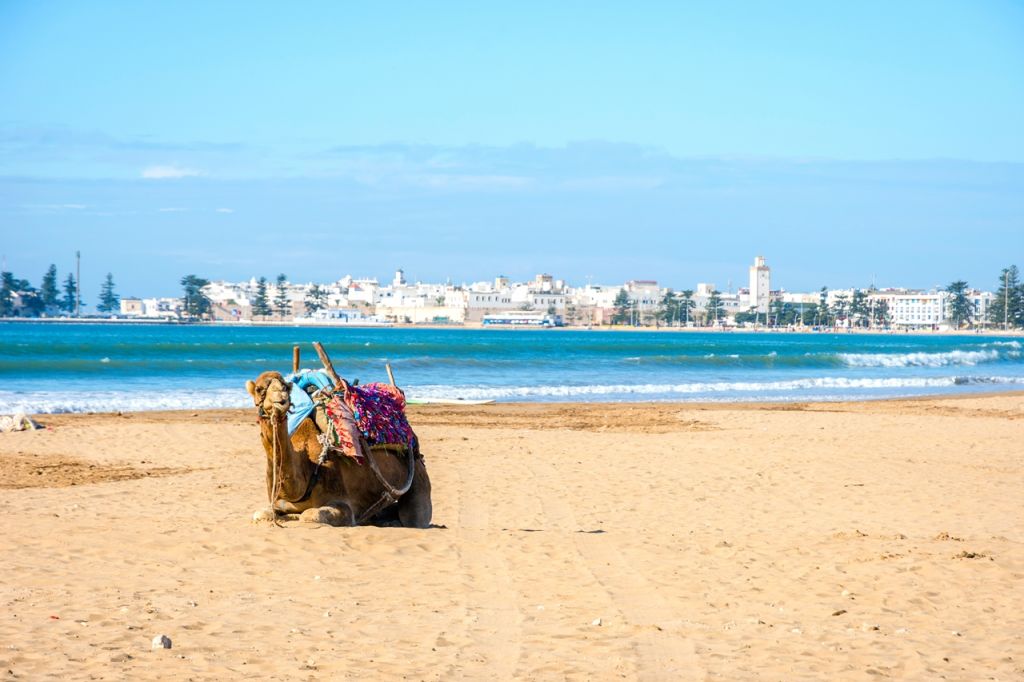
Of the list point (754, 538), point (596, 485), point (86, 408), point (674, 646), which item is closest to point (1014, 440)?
point (596, 485)

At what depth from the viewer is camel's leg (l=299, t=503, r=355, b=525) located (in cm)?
995

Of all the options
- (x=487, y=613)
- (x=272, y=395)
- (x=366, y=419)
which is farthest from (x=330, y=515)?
(x=487, y=613)

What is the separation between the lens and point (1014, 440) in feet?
74.9

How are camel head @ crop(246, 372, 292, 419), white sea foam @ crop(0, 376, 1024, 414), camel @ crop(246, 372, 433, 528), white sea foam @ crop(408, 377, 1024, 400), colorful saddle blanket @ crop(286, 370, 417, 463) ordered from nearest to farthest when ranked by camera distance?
camel head @ crop(246, 372, 292, 419) < camel @ crop(246, 372, 433, 528) < colorful saddle blanket @ crop(286, 370, 417, 463) < white sea foam @ crop(0, 376, 1024, 414) < white sea foam @ crop(408, 377, 1024, 400)

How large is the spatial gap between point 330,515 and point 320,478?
1.11 feet

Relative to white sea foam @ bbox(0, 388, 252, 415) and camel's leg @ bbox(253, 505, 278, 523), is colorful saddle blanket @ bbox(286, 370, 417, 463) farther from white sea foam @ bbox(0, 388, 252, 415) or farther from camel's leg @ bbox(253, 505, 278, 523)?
white sea foam @ bbox(0, 388, 252, 415)

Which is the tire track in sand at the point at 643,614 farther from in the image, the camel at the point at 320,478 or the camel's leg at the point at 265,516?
the camel's leg at the point at 265,516

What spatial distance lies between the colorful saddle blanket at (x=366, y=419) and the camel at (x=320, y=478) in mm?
118

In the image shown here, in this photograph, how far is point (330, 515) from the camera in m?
10.0

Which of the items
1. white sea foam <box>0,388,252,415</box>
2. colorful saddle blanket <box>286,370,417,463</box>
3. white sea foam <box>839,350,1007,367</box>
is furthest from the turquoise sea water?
colorful saddle blanket <box>286,370,417,463</box>

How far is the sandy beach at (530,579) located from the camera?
23.3 ft

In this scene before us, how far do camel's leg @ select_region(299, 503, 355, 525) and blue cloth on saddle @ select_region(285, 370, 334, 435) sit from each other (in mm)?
862

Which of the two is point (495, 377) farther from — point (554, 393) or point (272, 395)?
point (272, 395)

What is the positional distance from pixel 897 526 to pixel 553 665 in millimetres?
7013
